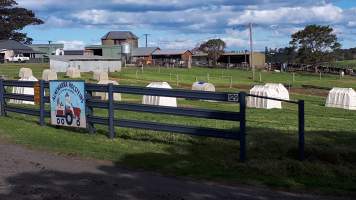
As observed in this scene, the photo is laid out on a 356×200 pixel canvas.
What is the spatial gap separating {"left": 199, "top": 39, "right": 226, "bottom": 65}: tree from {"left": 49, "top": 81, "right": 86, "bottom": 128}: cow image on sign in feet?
431

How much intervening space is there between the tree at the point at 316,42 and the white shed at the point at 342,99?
90.6 meters

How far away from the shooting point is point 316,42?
12325cm

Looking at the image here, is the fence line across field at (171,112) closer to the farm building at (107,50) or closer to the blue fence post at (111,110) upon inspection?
the blue fence post at (111,110)

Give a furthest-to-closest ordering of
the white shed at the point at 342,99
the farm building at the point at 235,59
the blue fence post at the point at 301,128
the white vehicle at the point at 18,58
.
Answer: the farm building at the point at 235,59 → the white vehicle at the point at 18,58 → the white shed at the point at 342,99 → the blue fence post at the point at 301,128

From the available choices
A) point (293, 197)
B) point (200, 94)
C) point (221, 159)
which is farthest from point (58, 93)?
point (293, 197)

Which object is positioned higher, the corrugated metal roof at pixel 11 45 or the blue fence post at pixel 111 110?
the corrugated metal roof at pixel 11 45

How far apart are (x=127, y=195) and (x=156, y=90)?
4594mm

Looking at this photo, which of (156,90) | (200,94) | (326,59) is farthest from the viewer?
(326,59)

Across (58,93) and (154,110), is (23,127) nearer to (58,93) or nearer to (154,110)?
(58,93)

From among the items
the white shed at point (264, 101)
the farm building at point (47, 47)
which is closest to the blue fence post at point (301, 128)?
the white shed at point (264, 101)

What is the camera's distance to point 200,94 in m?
11.5

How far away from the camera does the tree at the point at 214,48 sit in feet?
480

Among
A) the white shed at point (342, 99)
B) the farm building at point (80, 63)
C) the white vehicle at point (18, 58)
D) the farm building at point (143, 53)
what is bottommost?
the white shed at point (342, 99)

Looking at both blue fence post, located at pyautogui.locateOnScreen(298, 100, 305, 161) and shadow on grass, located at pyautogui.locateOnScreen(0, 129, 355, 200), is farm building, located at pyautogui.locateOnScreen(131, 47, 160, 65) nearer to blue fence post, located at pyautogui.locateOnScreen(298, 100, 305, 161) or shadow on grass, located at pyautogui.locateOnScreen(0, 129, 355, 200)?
shadow on grass, located at pyautogui.locateOnScreen(0, 129, 355, 200)
